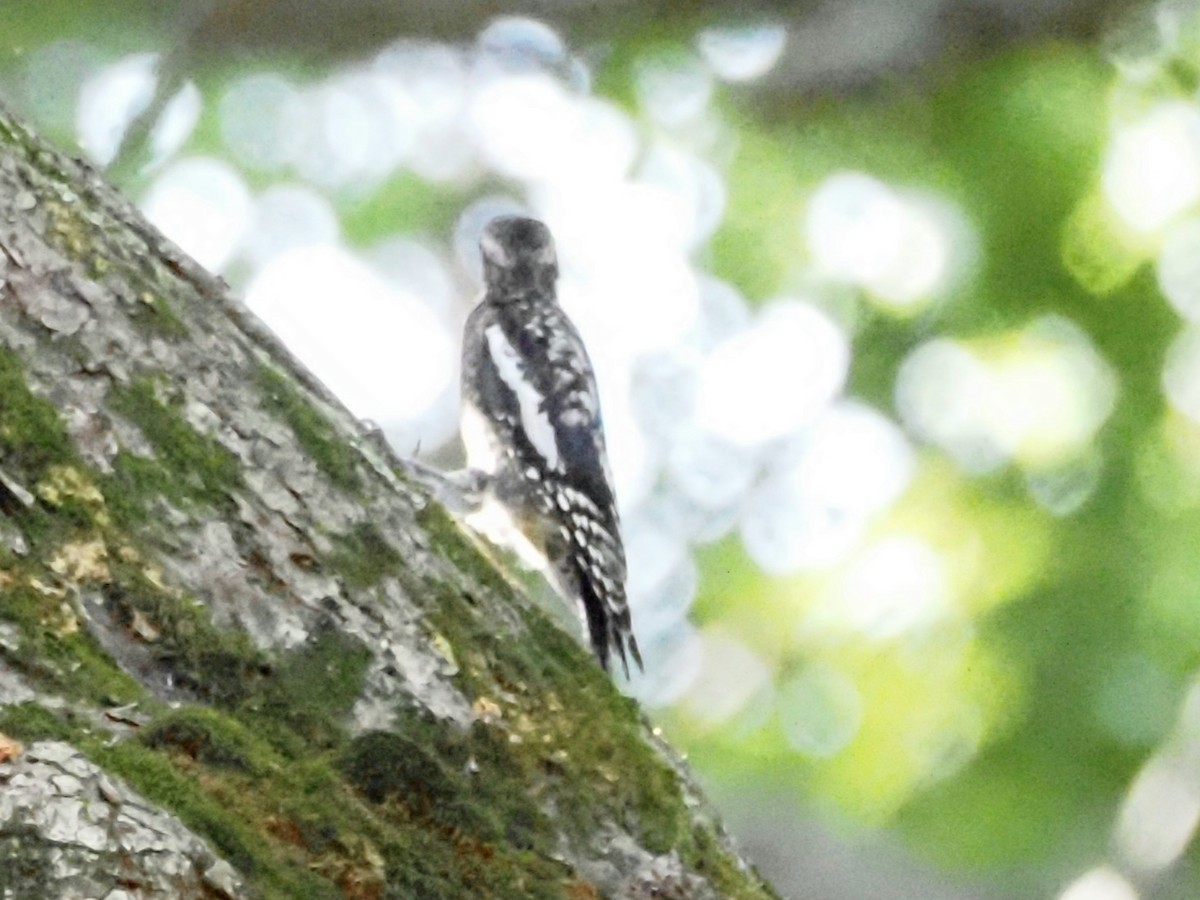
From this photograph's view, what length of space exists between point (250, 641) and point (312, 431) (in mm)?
365

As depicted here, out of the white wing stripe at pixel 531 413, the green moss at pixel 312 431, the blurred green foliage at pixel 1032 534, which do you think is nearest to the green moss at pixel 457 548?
the green moss at pixel 312 431

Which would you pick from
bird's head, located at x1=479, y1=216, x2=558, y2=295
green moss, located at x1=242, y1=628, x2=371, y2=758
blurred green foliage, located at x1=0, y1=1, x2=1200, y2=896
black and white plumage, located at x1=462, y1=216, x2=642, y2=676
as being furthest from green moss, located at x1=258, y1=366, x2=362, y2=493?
bird's head, located at x1=479, y1=216, x2=558, y2=295

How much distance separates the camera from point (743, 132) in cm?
499

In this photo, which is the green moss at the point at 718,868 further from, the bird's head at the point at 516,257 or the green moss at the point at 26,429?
the bird's head at the point at 516,257

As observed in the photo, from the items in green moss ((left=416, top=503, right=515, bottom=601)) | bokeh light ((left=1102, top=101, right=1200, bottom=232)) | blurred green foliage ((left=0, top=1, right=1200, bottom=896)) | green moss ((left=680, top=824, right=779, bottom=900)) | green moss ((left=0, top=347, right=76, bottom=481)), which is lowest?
green moss ((left=680, top=824, right=779, bottom=900))

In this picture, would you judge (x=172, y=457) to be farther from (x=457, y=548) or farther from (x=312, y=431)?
(x=457, y=548)

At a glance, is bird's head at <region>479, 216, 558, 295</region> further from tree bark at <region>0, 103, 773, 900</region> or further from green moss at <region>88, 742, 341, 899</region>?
green moss at <region>88, 742, 341, 899</region>

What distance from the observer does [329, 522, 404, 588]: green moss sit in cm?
191

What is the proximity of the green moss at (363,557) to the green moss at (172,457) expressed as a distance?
0.48ft

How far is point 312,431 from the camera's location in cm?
204

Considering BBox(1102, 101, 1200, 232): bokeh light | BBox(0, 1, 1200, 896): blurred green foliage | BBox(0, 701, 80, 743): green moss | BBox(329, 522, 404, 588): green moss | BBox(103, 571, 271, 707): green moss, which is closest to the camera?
BBox(0, 701, 80, 743): green moss

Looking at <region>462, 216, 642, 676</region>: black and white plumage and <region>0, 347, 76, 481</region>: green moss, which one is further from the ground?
<region>462, 216, 642, 676</region>: black and white plumage

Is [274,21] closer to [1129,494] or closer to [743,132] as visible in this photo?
[743,132]

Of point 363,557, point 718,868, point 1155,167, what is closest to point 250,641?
point 363,557
